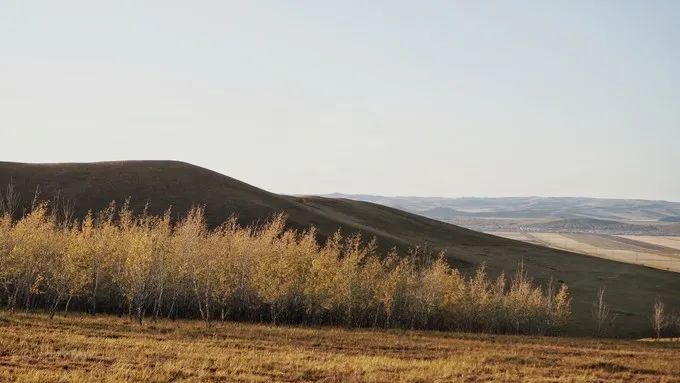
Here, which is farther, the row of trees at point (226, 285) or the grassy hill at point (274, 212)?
the grassy hill at point (274, 212)

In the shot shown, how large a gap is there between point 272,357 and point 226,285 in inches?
1489

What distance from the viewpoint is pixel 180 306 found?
3132 inches

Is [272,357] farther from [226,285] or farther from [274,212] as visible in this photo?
[274,212]

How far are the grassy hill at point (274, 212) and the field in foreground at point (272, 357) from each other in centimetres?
5932

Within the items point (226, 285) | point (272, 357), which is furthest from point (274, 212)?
point (272, 357)

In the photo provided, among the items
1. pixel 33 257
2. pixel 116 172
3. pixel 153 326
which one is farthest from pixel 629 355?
pixel 116 172

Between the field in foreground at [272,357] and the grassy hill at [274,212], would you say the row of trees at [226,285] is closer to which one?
the field in foreground at [272,357]

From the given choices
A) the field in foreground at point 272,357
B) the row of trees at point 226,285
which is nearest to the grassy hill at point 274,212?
the row of trees at point 226,285

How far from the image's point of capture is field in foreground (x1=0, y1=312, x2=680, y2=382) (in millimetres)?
34062

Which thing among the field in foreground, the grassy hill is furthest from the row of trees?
the grassy hill

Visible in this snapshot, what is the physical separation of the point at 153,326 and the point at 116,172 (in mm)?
97442

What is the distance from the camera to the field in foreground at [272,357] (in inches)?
1341

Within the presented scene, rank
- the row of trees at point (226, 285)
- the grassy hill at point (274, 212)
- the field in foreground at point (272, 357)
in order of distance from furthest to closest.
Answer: the grassy hill at point (274, 212), the row of trees at point (226, 285), the field in foreground at point (272, 357)

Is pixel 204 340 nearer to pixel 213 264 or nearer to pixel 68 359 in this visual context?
pixel 68 359
